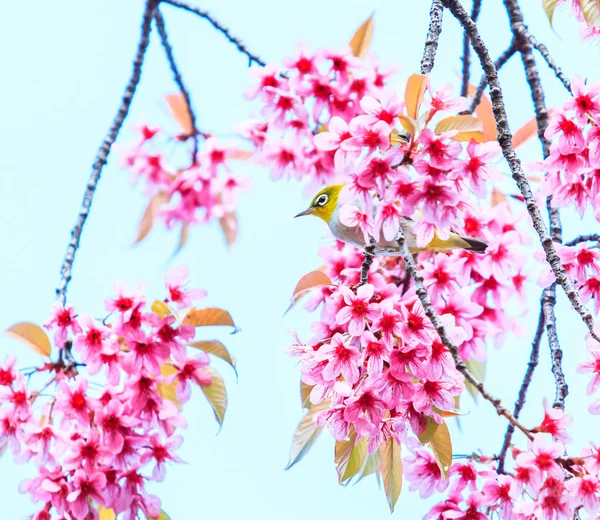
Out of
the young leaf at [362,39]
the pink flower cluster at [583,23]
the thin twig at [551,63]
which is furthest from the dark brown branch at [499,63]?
the young leaf at [362,39]

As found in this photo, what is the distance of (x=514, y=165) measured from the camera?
1.59m

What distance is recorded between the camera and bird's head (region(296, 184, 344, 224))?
2.99 m

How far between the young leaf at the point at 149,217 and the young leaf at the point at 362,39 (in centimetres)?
144

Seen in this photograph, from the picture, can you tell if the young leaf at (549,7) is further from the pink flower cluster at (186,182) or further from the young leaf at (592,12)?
the pink flower cluster at (186,182)

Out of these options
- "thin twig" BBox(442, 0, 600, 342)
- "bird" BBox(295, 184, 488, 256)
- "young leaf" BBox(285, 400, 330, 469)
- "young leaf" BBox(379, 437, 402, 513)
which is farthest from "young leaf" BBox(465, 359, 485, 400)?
"thin twig" BBox(442, 0, 600, 342)

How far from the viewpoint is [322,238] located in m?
2.57

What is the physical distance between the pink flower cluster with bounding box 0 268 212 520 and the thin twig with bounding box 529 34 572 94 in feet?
3.99

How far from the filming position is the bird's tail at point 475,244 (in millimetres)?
2287

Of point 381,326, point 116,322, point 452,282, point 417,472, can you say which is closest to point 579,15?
point 452,282

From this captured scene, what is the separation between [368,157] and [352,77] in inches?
53.9

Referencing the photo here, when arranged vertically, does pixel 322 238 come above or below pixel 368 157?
above

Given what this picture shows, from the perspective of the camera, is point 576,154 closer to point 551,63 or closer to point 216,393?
point 551,63

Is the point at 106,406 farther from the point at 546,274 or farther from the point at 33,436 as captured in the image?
the point at 546,274

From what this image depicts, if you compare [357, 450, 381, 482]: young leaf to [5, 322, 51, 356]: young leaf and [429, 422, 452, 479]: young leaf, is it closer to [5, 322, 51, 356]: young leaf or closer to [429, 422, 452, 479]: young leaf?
[429, 422, 452, 479]: young leaf
